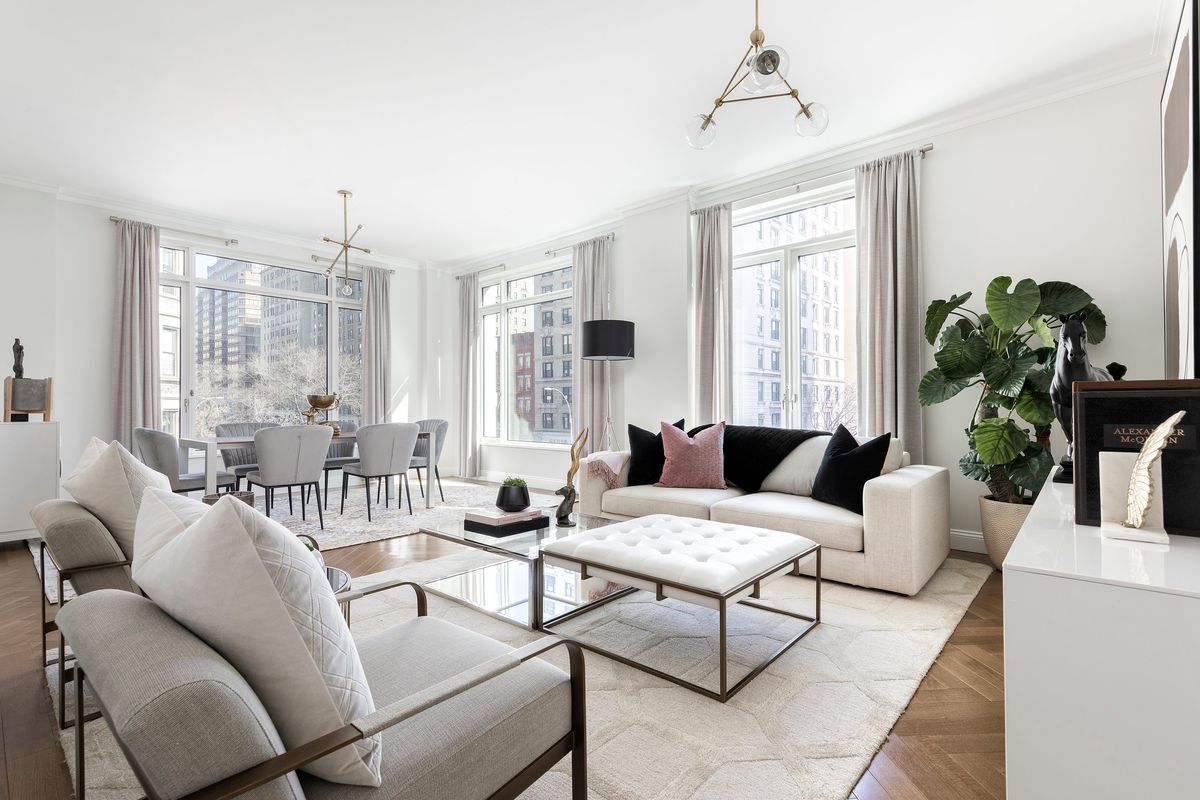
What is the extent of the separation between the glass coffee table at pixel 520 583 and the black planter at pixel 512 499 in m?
0.18

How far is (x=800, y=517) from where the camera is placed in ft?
10.1

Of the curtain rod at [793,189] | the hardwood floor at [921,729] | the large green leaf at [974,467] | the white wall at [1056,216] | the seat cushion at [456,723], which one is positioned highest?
the curtain rod at [793,189]

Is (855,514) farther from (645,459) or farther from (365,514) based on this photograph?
(365,514)

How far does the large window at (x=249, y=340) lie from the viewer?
18.5 feet

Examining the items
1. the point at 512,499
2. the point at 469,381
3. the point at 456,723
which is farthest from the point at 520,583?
the point at 469,381

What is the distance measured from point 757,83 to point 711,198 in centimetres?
283

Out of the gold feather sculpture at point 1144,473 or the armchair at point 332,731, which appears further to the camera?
the gold feather sculpture at point 1144,473

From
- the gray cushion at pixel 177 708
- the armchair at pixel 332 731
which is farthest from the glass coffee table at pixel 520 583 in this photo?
the gray cushion at pixel 177 708

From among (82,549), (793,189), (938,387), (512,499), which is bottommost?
(512,499)

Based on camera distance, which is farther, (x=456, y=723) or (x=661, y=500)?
(x=661, y=500)

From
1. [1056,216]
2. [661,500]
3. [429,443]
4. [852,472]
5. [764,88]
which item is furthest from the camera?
[429,443]

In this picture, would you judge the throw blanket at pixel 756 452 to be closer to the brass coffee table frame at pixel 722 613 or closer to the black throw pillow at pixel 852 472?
the black throw pillow at pixel 852 472

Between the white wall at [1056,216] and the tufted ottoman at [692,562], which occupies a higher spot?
the white wall at [1056,216]

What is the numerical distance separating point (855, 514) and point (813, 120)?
2.00 metres
